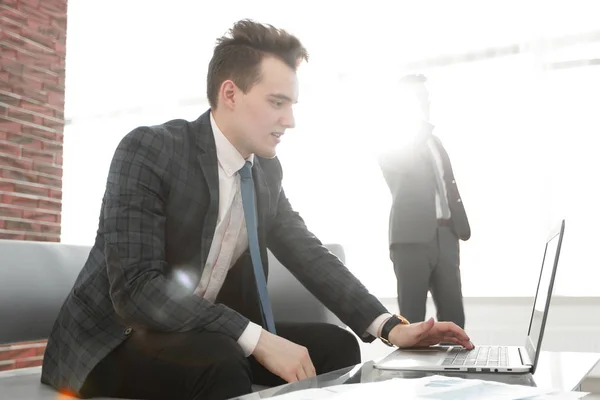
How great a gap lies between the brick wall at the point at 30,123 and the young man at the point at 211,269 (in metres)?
1.70

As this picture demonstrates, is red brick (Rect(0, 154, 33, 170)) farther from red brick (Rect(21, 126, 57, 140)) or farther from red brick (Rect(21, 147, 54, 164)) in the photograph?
red brick (Rect(21, 126, 57, 140))

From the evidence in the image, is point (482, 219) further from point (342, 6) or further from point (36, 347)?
point (36, 347)

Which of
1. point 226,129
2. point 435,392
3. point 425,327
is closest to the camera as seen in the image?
point 435,392

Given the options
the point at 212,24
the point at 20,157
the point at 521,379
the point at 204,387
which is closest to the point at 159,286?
the point at 204,387

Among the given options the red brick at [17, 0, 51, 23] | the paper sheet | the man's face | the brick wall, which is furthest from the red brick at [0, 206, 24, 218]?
the paper sheet

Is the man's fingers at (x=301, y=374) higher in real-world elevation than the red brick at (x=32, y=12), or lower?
lower

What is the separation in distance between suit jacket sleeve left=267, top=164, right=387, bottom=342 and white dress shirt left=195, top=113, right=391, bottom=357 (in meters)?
0.04

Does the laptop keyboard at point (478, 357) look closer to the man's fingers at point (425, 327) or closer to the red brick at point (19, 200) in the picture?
the man's fingers at point (425, 327)

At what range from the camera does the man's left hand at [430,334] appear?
1.32 metres

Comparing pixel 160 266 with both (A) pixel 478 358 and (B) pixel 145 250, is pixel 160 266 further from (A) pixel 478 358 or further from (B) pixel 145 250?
(A) pixel 478 358

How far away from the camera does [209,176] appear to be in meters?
1.39

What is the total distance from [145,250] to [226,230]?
27cm

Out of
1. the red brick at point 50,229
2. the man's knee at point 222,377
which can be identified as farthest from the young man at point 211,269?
the red brick at point 50,229

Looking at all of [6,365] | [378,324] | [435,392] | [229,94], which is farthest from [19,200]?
[435,392]
